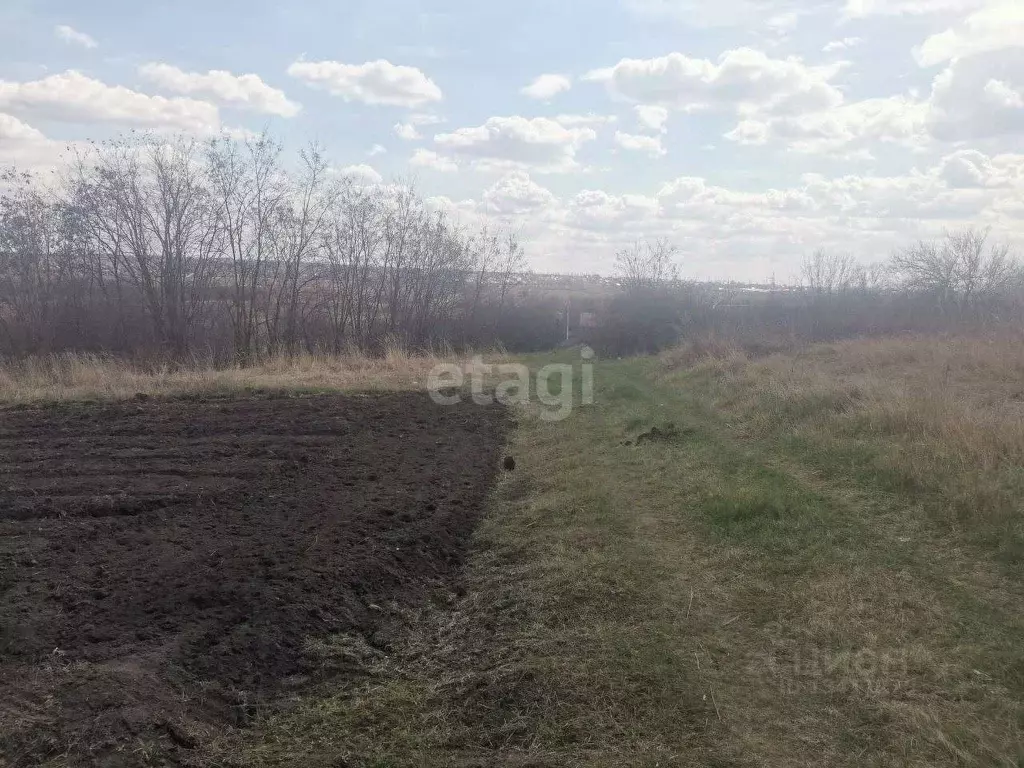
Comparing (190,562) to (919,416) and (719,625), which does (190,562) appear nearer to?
(719,625)

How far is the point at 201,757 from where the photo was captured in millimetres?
3217

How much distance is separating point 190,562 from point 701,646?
11.6ft

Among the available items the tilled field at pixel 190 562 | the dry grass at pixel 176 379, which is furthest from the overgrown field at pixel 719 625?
the dry grass at pixel 176 379

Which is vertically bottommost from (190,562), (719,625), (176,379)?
(719,625)

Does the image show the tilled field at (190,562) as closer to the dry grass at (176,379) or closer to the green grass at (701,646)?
the green grass at (701,646)

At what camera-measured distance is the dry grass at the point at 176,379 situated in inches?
545

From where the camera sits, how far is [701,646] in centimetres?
421

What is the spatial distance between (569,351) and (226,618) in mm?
27842

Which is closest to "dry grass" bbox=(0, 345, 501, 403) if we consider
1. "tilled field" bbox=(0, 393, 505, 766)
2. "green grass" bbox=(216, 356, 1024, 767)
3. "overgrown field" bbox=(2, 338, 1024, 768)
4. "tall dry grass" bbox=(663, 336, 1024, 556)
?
"tilled field" bbox=(0, 393, 505, 766)

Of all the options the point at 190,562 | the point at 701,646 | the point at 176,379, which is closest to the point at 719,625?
the point at 701,646

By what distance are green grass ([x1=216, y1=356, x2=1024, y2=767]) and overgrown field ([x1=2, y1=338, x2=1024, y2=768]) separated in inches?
0.6

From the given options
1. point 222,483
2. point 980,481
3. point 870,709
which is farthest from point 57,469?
point 980,481

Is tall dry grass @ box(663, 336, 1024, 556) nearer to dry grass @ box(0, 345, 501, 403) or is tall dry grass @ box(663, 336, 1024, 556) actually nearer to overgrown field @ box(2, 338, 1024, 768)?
overgrown field @ box(2, 338, 1024, 768)

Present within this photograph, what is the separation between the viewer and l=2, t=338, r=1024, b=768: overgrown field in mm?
3338
